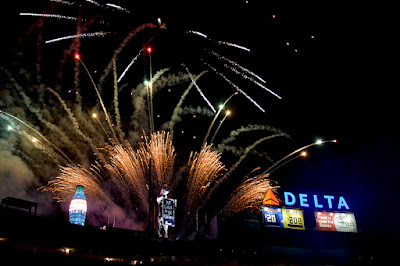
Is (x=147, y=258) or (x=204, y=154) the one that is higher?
(x=204, y=154)

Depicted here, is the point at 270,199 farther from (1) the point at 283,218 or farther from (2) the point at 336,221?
(2) the point at 336,221

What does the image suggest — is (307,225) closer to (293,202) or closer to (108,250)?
(293,202)

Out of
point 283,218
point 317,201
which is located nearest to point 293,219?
point 283,218

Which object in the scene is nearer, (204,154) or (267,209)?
(204,154)

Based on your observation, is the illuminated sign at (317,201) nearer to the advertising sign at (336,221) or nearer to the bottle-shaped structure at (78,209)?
the advertising sign at (336,221)

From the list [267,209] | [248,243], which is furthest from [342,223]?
[248,243]

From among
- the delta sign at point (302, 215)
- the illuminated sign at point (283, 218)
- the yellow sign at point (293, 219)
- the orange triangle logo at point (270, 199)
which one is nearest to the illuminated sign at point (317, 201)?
the delta sign at point (302, 215)

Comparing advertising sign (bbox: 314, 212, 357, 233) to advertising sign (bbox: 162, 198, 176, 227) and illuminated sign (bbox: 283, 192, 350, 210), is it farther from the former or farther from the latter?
advertising sign (bbox: 162, 198, 176, 227)
